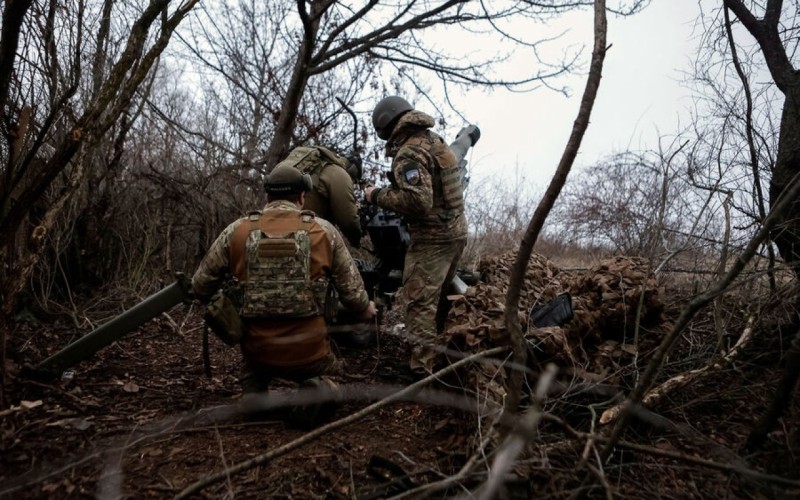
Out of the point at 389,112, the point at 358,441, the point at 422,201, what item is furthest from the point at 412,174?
the point at 358,441

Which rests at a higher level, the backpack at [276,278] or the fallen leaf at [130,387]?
the backpack at [276,278]

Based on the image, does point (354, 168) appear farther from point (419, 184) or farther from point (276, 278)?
point (276, 278)

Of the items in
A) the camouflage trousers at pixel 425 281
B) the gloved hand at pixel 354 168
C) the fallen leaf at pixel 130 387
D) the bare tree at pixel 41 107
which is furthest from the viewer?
the gloved hand at pixel 354 168

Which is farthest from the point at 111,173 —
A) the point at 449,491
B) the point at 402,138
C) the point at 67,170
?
the point at 449,491

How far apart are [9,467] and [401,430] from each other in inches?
71.2

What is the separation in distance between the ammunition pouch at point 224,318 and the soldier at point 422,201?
1299 mm

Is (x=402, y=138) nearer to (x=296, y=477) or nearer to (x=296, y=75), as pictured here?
(x=296, y=75)

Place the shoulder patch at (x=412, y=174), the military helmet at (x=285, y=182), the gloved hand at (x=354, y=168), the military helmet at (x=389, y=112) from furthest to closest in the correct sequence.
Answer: the gloved hand at (x=354, y=168) < the military helmet at (x=389, y=112) < the shoulder patch at (x=412, y=174) < the military helmet at (x=285, y=182)

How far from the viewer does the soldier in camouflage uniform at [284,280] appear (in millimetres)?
2535

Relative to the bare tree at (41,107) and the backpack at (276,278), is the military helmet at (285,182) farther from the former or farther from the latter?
the bare tree at (41,107)

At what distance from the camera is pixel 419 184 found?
3293 mm

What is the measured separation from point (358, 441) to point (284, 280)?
93 cm

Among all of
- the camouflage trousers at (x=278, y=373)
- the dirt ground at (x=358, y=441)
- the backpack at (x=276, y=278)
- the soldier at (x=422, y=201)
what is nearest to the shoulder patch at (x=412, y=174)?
the soldier at (x=422, y=201)

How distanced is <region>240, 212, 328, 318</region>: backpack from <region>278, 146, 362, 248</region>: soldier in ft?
3.83
